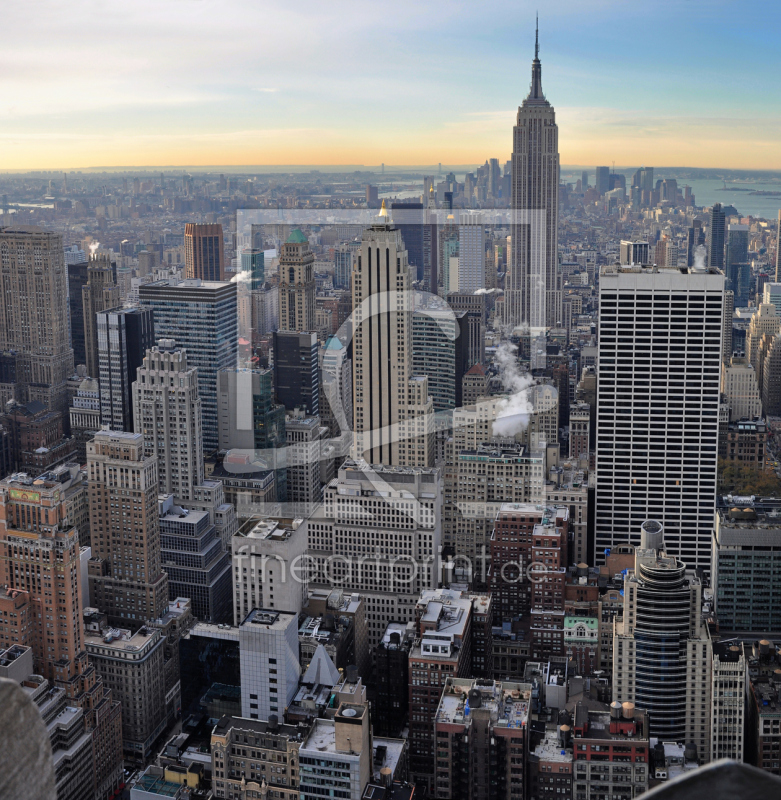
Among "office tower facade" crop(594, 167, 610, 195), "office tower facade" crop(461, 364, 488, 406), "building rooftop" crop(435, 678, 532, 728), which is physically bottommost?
"building rooftop" crop(435, 678, 532, 728)

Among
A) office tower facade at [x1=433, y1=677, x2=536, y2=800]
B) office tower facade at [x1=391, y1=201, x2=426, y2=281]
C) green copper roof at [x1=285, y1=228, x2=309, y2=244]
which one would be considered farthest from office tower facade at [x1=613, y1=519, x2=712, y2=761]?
green copper roof at [x1=285, y1=228, x2=309, y2=244]

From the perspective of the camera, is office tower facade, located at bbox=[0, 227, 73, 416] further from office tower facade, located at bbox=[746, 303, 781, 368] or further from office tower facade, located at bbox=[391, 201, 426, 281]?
office tower facade, located at bbox=[746, 303, 781, 368]

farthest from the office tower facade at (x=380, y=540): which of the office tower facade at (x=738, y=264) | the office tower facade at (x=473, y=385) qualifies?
the office tower facade at (x=738, y=264)

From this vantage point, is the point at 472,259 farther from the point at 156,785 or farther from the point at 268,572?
the point at 156,785

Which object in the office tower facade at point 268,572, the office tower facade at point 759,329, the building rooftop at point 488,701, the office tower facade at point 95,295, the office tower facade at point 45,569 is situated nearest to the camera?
the building rooftop at point 488,701

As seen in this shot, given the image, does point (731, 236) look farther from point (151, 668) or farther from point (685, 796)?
point (685, 796)

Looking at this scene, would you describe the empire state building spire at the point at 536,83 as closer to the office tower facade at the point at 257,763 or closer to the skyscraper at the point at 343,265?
the skyscraper at the point at 343,265
